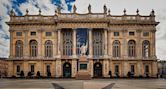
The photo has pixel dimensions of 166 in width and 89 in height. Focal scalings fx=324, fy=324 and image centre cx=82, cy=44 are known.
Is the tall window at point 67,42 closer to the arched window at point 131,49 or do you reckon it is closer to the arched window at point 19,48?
the arched window at point 19,48

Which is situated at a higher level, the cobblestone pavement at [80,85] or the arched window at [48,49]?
the arched window at [48,49]

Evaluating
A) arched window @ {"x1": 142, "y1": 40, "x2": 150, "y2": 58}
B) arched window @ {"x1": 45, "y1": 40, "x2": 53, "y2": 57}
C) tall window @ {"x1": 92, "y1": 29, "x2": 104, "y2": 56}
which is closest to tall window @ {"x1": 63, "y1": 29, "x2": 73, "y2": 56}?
arched window @ {"x1": 45, "y1": 40, "x2": 53, "y2": 57}

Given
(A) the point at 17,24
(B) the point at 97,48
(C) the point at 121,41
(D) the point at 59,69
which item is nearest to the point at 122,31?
(C) the point at 121,41

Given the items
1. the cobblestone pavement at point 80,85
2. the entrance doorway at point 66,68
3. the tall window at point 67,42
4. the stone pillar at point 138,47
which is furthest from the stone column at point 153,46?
the cobblestone pavement at point 80,85

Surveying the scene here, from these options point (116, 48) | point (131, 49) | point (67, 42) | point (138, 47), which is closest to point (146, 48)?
point (138, 47)

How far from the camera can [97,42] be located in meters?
65.6

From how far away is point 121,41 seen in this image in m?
66.2

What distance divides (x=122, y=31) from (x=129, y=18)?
10.2 ft

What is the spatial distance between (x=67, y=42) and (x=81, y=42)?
3.39 m

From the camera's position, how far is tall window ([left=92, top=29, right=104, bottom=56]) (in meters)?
65.1

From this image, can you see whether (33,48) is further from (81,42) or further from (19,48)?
(81,42)

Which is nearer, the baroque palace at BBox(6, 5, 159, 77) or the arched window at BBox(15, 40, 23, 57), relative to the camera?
the baroque palace at BBox(6, 5, 159, 77)

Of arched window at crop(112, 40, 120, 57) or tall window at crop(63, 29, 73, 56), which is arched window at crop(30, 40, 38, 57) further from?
arched window at crop(112, 40, 120, 57)

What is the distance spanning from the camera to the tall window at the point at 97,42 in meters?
65.1
